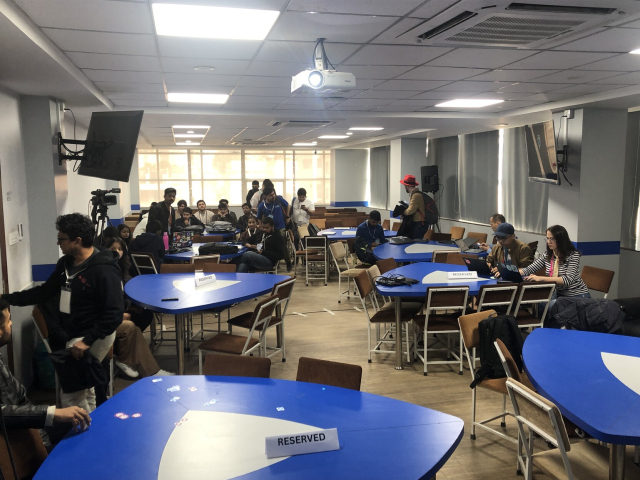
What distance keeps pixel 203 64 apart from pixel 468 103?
424 centimetres

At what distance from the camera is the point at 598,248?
759 centimetres

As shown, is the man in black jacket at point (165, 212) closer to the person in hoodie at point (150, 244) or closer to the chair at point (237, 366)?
the person in hoodie at point (150, 244)

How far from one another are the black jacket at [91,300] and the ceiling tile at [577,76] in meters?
4.58

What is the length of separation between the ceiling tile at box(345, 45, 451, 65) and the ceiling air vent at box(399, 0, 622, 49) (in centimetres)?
25

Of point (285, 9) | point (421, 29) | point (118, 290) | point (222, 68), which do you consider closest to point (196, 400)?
point (118, 290)

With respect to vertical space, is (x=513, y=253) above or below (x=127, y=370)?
above

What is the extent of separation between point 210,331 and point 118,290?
3156 millimetres

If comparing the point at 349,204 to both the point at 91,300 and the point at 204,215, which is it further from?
the point at 91,300

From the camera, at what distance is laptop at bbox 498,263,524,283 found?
521 cm

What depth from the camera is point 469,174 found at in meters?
11.8

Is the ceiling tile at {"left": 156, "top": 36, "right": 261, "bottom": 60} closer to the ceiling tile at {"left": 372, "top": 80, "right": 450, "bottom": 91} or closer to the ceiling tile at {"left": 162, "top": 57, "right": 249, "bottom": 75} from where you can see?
the ceiling tile at {"left": 162, "top": 57, "right": 249, "bottom": 75}

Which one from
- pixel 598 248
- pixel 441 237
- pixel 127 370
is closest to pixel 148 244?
pixel 127 370

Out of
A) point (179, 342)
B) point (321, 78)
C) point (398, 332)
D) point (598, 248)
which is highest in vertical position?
point (321, 78)

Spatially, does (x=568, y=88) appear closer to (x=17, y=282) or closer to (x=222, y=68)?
(x=222, y=68)
